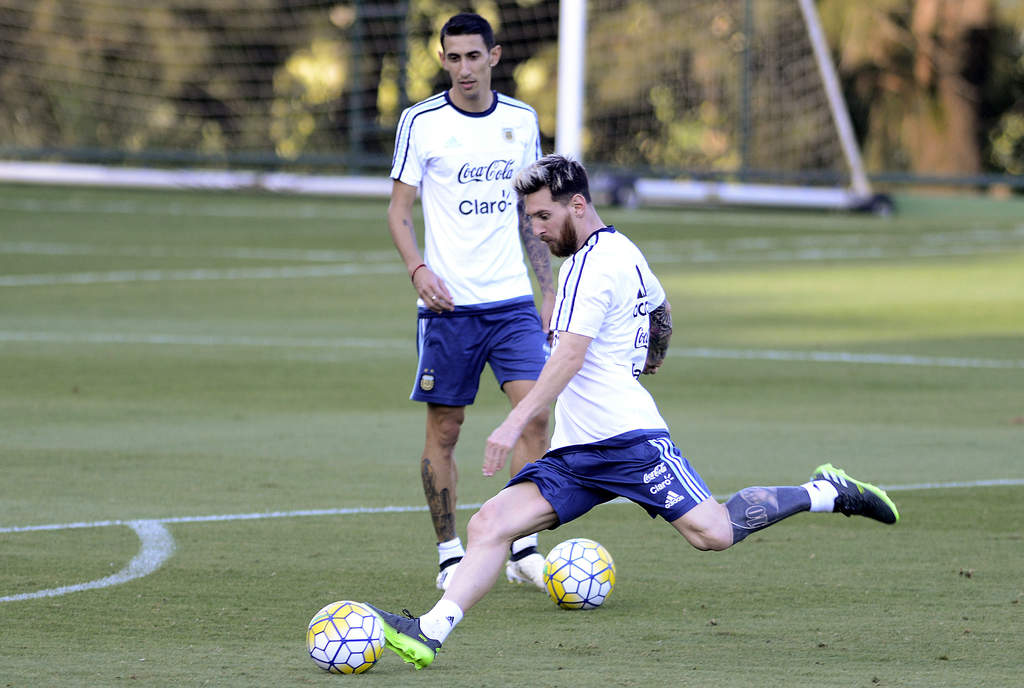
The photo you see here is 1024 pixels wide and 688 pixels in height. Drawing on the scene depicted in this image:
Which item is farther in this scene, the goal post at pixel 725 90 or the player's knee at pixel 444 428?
the goal post at pixel 725 90

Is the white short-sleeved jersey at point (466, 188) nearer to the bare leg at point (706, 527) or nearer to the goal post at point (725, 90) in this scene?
the bare leg at point (706, 527)

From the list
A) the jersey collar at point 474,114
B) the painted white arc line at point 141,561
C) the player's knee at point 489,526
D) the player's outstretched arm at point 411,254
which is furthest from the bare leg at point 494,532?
the jersey collar at point 474,114

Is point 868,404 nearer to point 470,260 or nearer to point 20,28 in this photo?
point 470,260

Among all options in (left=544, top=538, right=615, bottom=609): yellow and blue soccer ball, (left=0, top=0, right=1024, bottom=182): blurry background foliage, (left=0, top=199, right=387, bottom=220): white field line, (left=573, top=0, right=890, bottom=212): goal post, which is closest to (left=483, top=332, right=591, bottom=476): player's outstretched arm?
(left=544, top=538, right=615, bottom=609): yellow and blue soccer ball

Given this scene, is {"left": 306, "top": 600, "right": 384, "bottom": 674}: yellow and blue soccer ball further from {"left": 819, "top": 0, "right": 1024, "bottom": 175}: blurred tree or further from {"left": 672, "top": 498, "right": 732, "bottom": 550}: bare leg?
{"left": 819, "top": 0, "right": 1024, "bottom": 175}: blurred tree

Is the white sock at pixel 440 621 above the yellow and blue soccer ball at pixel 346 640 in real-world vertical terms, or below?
above

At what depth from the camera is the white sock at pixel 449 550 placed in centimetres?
741

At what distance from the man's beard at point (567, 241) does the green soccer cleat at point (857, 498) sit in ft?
4.59

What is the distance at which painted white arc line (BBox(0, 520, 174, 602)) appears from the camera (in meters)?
7.07

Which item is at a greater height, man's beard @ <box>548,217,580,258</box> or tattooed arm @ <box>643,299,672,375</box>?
man's beard @ <box>548,217,580,258</box>

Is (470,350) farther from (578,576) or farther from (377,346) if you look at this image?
(377,346)

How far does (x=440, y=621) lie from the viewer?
5.84 metres

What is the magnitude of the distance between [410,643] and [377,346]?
1044 centimetres

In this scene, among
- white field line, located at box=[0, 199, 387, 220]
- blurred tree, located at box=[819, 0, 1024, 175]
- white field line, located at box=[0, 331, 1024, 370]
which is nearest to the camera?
white field line, located at box=[0, 331, 1024, 370]
